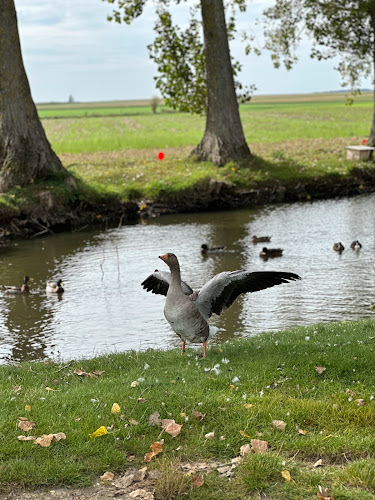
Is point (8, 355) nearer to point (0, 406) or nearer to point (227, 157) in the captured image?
point (0, 406)

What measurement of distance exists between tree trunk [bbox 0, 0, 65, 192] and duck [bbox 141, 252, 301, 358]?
53.3 ft

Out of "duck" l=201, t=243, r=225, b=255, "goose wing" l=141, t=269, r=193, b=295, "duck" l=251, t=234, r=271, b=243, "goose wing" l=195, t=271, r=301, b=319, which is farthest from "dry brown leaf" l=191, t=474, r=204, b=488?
"duck" l=251, t=234, r=271, b=243

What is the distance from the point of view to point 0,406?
7.62m

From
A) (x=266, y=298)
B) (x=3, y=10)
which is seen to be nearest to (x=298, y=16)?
(x=3, y=10)

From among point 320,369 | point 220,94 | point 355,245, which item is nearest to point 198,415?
point 320,369

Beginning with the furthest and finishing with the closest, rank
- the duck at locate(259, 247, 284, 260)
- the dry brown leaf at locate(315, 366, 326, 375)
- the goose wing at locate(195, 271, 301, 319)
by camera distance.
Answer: the duck at locate(259, 247, 284, 260) < the goose wing at locate(195, 271, 301, 319) < the dry brown leaf at locate(315, 366, 326, 375)

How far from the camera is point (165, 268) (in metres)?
18.5

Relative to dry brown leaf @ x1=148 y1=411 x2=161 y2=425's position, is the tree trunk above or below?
above

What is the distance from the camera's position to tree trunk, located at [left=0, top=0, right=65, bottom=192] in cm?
2441

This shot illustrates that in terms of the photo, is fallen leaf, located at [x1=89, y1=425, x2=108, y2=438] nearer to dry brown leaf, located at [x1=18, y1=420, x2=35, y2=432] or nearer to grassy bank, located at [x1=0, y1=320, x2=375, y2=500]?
grassy bank, located at [x1=0, y1=320, x2=375, y2=500]

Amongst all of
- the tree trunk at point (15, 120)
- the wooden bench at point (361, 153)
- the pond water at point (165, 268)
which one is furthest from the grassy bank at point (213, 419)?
the wooden bench at point (361, 153)

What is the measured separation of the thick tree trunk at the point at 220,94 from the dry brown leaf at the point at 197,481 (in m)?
24.7

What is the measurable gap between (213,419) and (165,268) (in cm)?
1136

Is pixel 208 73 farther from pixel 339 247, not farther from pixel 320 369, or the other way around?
pixel 320 369
